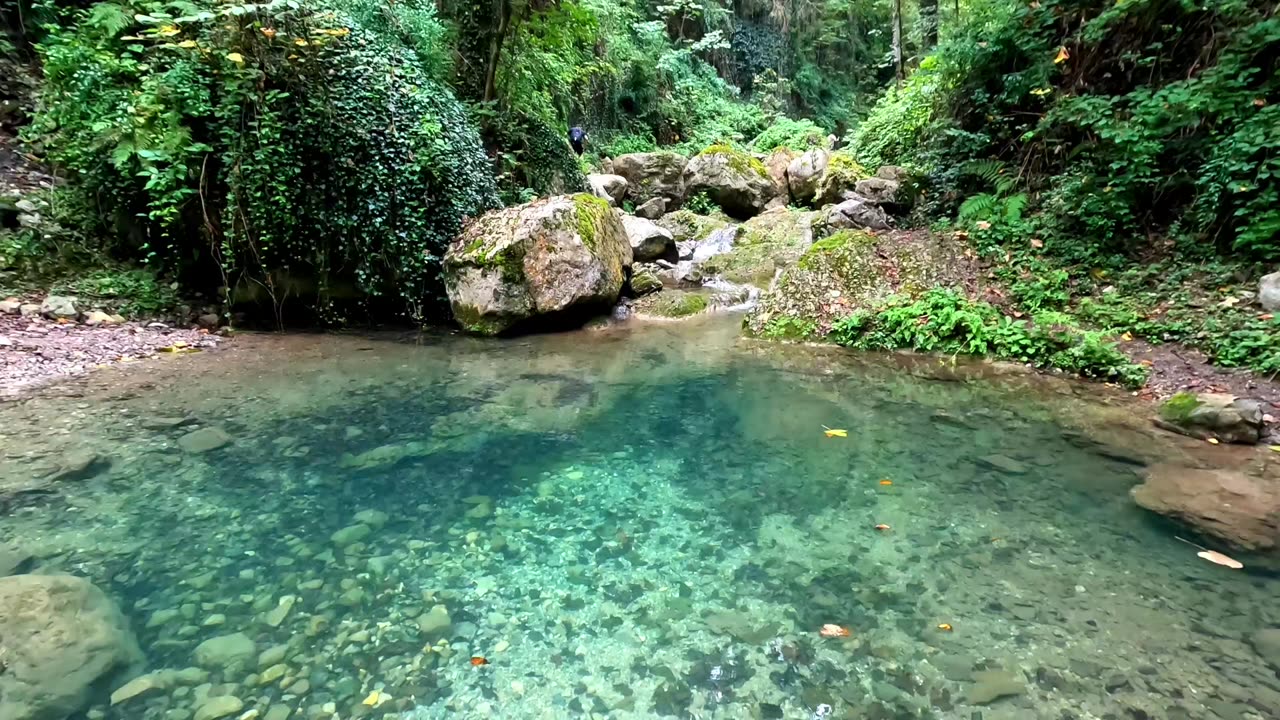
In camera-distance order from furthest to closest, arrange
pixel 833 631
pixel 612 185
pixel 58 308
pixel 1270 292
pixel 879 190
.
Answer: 1. pixel 612 185
2. pixel 879 190
3. pixel 58 308
4. pixel 1270 292
5. pixel 833 631

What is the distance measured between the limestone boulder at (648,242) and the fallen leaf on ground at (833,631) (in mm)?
8635

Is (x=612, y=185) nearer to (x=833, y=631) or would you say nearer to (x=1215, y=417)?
(x=1215, y=417)

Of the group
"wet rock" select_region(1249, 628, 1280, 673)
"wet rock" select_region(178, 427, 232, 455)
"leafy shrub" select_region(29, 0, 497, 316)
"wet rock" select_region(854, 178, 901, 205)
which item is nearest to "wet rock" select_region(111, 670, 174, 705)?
"wet rock" select_region(178, 427, 232, 455)

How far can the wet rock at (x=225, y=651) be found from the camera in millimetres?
2346

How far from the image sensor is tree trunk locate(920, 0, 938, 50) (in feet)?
45.2

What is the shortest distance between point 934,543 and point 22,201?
915 centimetres

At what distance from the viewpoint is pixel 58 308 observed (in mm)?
6379

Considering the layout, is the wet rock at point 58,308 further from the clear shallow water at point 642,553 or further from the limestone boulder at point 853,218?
the limestone boulder at point 853,218

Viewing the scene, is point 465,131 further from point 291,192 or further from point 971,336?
point 971,336

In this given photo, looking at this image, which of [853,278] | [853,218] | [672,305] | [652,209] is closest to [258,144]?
[672,305]

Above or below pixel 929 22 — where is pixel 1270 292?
below

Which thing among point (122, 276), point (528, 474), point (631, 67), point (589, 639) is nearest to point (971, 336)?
point (528, 474)

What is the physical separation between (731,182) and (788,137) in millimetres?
7409

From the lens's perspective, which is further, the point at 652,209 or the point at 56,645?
the point at 652,209
